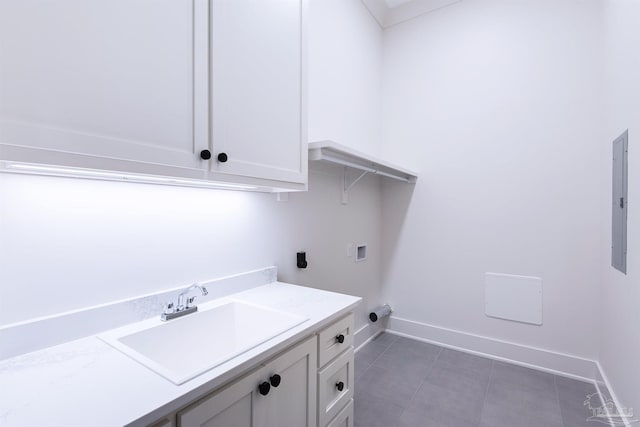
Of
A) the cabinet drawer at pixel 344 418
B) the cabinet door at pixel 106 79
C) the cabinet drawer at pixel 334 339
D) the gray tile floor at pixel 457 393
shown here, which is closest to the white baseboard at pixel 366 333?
the gray tile floor at pixel 457 393

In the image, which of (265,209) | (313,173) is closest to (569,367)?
(313,173)

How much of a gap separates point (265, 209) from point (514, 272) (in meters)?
2.08

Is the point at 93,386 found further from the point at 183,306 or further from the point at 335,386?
the point at 335,386

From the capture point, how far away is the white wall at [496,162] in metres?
2.24

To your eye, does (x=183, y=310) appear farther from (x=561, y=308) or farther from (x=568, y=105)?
(x=568, y=105)

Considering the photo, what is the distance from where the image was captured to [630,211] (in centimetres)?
154

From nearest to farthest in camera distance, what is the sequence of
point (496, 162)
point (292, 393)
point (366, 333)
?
point (292, 393) < point (496, 162) < point (366, 333)

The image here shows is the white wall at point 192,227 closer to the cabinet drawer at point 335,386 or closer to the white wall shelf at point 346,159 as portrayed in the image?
the white wall shelf at point 346,159

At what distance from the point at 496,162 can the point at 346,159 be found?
1423 millimetres

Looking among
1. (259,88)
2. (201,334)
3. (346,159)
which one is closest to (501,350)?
(346,159)

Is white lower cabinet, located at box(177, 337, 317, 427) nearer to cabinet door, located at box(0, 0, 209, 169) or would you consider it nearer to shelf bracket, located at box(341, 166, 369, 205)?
cabinet door, located at box(0, 0, 209, 169)

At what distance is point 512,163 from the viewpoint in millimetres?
2455

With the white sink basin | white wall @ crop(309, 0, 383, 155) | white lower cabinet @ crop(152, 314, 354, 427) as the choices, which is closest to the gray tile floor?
white lower cabinet @ crop(152, 314, 354, 427)

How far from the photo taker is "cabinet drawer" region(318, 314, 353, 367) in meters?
1.22
